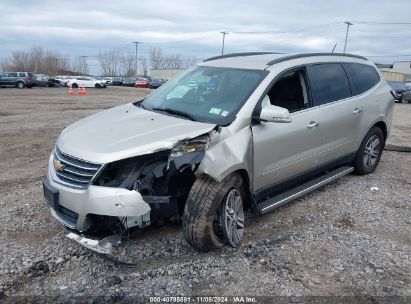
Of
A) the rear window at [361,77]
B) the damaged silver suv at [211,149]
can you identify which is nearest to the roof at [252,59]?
the damaged silver suv at [211,149]

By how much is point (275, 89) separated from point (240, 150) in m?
1.06

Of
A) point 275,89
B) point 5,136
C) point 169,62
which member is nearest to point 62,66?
point 169,62

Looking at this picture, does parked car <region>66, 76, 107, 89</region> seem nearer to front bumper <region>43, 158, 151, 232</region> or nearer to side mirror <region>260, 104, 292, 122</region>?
side mirror <region>260, 104, 292, 122</region>

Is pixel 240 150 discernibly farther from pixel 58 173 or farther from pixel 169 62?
pixel 169 62

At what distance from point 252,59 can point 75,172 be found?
8.34 ft

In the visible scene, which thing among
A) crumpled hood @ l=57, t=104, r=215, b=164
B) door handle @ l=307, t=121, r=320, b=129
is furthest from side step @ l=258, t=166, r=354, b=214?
crumpled hood @ l=57, t=104, r=215, b=164

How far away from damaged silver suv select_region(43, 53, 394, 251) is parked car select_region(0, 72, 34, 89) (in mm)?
39994

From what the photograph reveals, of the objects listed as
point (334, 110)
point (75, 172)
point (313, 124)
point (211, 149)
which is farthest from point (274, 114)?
point (75, 172)

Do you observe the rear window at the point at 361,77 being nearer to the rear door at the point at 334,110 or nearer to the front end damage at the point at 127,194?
the rear door at the point at 334,110

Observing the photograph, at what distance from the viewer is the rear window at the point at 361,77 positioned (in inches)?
223

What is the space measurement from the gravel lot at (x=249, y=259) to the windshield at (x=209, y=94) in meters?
1.26

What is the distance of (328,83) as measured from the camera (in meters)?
5.11

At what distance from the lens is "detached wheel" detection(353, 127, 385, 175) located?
237 inches

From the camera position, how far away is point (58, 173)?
11.8ft
